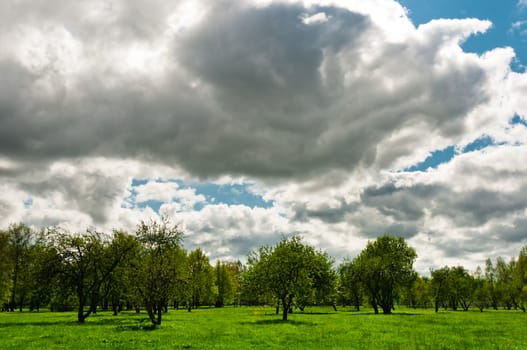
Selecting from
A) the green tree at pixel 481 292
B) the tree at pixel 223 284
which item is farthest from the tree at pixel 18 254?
the green tree at pixel 481 292

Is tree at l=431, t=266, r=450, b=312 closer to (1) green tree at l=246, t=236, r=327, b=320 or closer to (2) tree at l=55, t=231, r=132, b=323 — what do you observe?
(1) green tree at l=246, t=236, r=327, b=320

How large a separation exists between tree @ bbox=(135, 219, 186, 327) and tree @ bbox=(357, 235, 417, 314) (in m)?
56.8

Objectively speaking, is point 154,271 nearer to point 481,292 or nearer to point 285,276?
point 285,276

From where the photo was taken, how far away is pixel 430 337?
3300cm

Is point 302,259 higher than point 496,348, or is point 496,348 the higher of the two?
point 302,259

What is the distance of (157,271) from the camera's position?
42594 millimetres

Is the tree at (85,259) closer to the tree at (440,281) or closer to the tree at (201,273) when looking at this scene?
the tree at (201,273)

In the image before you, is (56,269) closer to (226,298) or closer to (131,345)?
(131,345)

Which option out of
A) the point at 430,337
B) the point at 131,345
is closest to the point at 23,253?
the point at 131,345

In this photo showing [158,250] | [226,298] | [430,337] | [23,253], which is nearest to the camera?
[430,337]

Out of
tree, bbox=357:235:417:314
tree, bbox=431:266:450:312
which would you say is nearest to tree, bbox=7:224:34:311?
tree, bbox=357:235:417:314

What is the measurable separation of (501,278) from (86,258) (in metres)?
154

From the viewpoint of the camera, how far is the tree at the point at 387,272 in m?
90.2

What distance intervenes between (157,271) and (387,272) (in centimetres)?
6371
